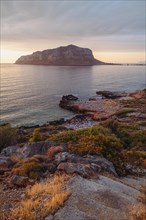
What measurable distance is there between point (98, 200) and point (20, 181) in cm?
368

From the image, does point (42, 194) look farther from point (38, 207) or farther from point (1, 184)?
point (1, 184)

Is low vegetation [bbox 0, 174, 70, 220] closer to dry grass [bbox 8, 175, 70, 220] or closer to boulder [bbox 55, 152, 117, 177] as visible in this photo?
dry grass [bbox 8, 175, 70, 220]

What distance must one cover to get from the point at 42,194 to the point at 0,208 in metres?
1.59

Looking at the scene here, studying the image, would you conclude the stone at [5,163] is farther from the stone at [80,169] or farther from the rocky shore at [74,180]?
the stone at [80,169]

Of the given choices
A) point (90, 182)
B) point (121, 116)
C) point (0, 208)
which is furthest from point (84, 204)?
point (121, 116)

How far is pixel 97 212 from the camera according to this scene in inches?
394

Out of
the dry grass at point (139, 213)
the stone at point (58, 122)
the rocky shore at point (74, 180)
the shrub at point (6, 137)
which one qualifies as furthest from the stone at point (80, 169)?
the stone at point (58, 122)

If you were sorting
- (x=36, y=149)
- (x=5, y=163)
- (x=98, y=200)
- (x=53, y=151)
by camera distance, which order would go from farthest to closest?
(x=36, y=149)
(x=53, y=151)
(x=5, y=163)
(x=98, y=200)

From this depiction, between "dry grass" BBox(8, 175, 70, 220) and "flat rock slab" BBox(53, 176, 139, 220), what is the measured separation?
303 millimetres

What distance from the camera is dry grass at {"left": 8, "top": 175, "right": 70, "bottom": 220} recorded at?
9.38 metres

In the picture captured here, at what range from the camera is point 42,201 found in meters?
10.4

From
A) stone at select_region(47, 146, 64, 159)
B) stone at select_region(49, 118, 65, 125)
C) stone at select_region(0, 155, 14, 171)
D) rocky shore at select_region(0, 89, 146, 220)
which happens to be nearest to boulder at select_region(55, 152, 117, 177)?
rocky shore at select_region(0, 89, 146, 220)

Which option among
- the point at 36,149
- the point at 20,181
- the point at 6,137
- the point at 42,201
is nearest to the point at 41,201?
the point at 42,201

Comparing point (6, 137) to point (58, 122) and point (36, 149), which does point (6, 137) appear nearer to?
point (36, 149)
